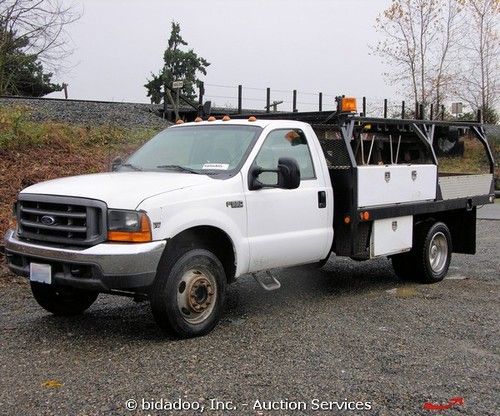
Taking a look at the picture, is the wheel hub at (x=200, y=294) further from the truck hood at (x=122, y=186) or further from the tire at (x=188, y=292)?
the truck hood at (x=122, y=186)

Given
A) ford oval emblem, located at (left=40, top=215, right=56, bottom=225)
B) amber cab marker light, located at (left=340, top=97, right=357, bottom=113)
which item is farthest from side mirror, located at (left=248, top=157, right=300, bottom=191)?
ford oval emblem, located at (left=40, top=215, right=56, bottom=225)

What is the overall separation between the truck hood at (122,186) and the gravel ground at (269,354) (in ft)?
4.08

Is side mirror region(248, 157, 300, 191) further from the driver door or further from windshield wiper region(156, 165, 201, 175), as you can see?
windshield wiper region(156, 165, 201, 175)

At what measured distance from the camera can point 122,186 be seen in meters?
5.36

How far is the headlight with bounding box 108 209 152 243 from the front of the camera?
5020 millimetres

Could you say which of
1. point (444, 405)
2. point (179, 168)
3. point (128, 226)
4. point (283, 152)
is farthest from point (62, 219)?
point (444, 405)

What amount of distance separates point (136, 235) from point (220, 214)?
0.89 m

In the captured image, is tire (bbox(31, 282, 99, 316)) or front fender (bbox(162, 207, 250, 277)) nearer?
front fender (bbox(162, 207, 250, 277))

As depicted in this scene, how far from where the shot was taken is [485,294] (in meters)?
7.63

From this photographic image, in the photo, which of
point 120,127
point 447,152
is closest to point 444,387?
point 447,152

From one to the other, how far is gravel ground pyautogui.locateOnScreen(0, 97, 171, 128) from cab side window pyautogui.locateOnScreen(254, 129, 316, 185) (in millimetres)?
10600

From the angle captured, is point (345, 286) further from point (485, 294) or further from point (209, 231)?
point (209, 231)

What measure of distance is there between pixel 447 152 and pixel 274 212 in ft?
14.7

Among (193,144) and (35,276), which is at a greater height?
(193,144)
